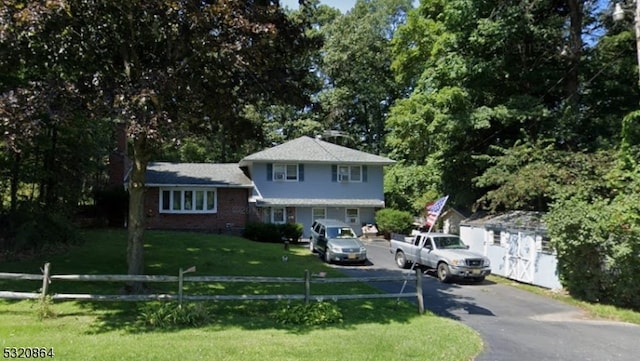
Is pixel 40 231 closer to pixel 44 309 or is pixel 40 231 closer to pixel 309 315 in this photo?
pixel 44 309

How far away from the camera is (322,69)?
167 feet

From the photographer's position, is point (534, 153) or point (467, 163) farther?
point (467, 163)

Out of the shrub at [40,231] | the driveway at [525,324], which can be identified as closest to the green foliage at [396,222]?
the driveway at [525,324]

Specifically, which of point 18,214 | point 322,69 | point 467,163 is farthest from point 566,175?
point 322,69

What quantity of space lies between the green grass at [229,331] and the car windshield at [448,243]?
4.70 meters

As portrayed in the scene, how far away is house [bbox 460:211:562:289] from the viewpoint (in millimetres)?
18547

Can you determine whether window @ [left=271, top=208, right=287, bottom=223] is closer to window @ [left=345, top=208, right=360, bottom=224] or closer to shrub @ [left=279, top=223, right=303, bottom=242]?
shrub @ [left=279, top=223, right=303, bottom=242]

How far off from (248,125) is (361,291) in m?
6.54

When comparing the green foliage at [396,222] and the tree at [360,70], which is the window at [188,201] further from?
the tree at [360,70]

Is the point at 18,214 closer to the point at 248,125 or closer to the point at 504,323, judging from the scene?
the point at 248,125

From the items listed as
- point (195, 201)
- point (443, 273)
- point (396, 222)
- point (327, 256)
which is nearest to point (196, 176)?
point (195, 201)

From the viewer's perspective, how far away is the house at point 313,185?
3228 cm

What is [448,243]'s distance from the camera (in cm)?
2009

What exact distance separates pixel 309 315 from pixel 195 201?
22.4 m
